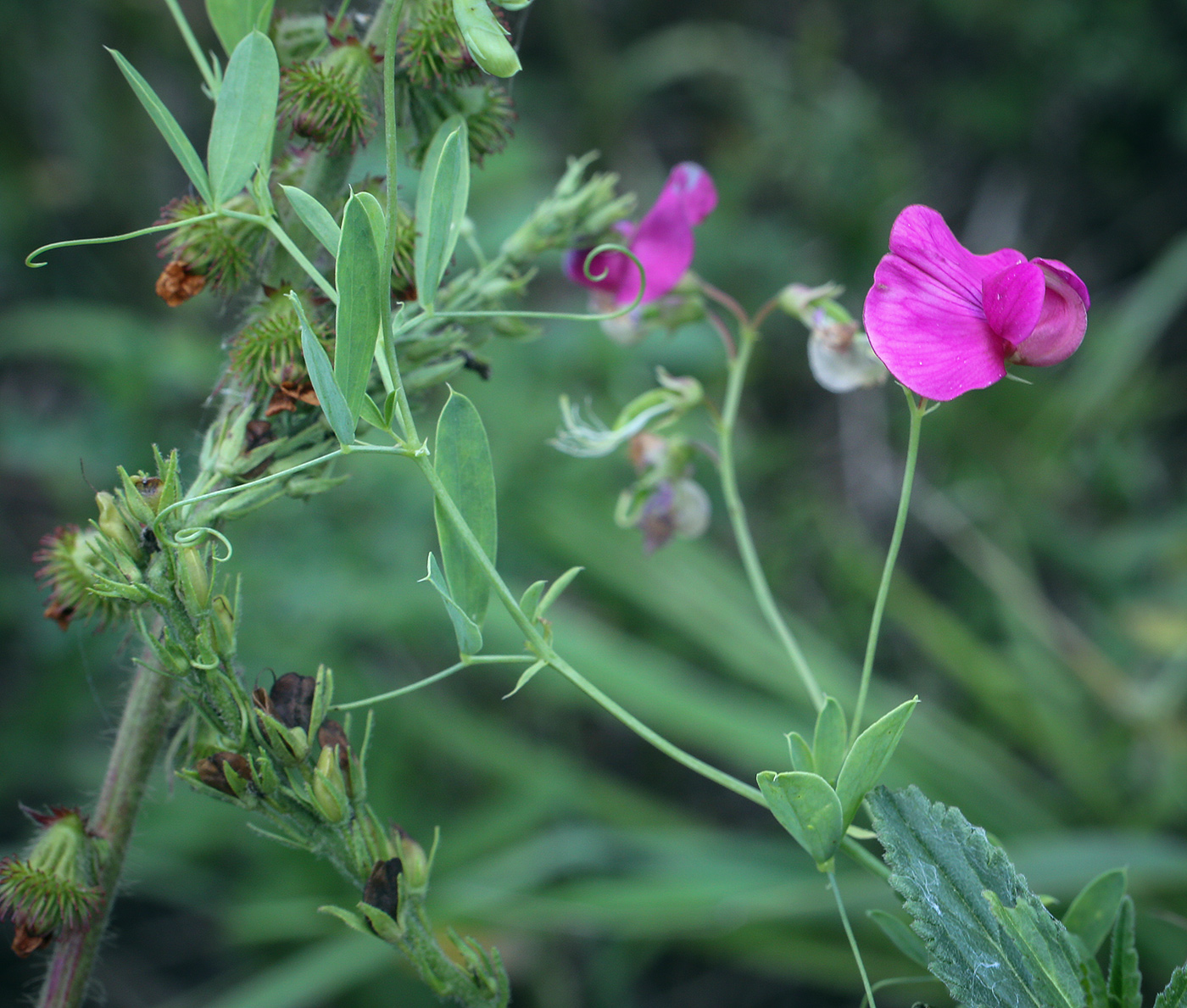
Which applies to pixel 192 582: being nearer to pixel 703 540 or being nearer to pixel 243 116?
pixel 243 116

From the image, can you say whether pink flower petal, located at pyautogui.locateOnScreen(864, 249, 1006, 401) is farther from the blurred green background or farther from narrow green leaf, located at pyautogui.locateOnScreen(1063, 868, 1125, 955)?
the blurred green background

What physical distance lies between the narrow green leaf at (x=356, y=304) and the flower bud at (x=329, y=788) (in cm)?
12

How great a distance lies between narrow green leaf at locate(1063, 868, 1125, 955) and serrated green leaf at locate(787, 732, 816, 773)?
126mm

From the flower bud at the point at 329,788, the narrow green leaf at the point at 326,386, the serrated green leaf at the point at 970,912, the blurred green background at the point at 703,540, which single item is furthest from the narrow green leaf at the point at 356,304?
the blurred green background at the point at 703,540

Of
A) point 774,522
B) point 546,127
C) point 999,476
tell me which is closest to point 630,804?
point 774,522

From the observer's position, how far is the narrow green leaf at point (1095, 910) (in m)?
0.37

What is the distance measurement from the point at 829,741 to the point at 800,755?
13mm


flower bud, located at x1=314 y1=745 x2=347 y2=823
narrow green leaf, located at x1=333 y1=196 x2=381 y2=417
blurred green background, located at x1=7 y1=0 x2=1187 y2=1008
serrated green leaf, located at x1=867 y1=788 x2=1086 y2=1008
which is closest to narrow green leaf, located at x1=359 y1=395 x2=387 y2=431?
narrow green leaf, located at x1=333 y1=196 x2=381 y2=417

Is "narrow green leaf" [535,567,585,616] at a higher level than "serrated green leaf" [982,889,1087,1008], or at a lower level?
higher

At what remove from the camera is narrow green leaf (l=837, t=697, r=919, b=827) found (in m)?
0.31

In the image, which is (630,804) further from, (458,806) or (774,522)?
(774,522)

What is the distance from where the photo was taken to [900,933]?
1.22 feet

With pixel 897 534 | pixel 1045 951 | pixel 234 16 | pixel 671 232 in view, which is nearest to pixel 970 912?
pixel 1045 951

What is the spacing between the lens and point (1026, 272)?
33 cm
